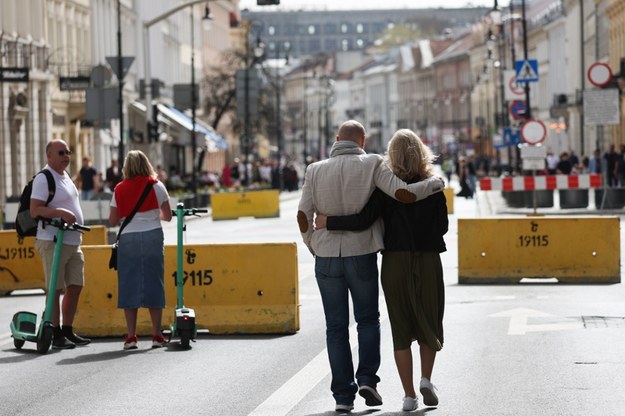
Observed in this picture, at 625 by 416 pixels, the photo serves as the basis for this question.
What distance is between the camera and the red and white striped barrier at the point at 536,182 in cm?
4166

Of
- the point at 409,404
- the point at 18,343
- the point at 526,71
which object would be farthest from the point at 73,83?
the point at 409,404

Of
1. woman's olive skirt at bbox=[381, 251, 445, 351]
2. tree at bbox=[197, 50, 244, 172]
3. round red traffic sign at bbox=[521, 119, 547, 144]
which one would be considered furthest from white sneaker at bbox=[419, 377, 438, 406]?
tree at bbox=[197, 50, 244, 172]

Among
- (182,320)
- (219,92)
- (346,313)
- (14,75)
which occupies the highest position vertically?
(219,92)

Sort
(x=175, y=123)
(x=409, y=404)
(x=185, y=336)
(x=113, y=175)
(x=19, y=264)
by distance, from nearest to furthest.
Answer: (x=409, y=404) → (x=185, y=336) → (x=19, y=264) → (x=113, y=175) → (x=175, y=123)

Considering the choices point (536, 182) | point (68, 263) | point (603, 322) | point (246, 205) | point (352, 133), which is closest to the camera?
point (352, 133)

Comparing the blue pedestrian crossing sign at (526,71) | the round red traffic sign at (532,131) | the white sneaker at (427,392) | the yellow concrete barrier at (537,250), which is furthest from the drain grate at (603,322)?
the blue pedestrian crossing sign at (526,71)

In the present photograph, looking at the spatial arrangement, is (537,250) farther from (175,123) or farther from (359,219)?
(175,123)

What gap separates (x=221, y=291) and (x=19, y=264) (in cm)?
777

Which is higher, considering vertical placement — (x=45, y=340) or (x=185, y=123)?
(x=185, y=123)

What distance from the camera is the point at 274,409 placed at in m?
12.0

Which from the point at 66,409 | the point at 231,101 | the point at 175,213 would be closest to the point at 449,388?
the point at 66,409

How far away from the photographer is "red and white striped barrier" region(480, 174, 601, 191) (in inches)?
1640

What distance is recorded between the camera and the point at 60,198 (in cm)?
1648

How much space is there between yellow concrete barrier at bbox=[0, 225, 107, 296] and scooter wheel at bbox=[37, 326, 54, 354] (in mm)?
8476
